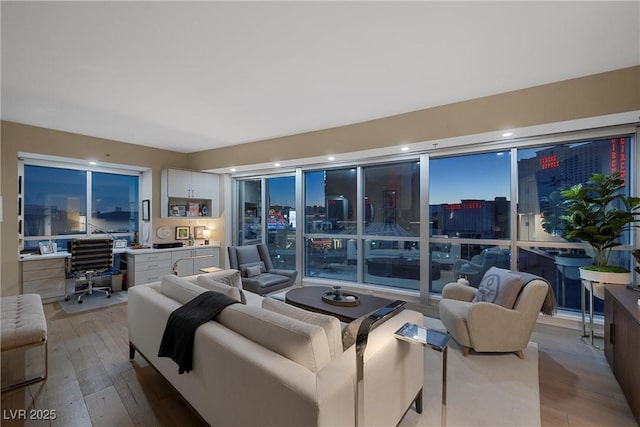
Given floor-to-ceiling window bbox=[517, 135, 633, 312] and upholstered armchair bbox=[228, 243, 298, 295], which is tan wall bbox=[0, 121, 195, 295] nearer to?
upholstered armchair bbox=[228, 243, 298, 295]

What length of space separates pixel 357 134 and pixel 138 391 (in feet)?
12.0

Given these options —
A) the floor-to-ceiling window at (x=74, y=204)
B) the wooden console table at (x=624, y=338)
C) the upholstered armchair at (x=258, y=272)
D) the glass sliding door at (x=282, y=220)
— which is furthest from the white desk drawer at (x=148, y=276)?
the wooden console table at (x=624, y=338)

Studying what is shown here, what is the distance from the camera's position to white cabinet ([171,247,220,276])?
17.4 ft

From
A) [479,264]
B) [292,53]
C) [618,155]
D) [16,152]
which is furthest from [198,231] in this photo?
[618,155]

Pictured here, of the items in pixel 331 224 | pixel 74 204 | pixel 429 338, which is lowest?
pixel 429 338

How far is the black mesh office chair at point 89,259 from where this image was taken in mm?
4266

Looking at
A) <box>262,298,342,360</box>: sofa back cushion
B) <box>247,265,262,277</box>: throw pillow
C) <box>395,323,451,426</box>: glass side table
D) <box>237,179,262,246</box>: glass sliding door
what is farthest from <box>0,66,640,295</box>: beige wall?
<box>262,298,342,360</box>: sofa back cushion

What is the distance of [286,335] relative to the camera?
1.43 m

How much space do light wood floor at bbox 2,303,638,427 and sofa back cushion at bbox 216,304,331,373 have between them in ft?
2.46

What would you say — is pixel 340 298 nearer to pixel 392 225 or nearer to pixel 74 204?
pixel 392 225

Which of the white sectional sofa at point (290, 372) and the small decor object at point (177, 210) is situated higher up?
the small decor object at point (177, 210)

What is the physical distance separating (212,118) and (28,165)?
11.2ft

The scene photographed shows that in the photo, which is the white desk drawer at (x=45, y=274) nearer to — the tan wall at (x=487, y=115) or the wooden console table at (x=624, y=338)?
the tan wall at (x=487, y=115)

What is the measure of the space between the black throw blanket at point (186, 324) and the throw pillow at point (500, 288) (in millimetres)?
2566
